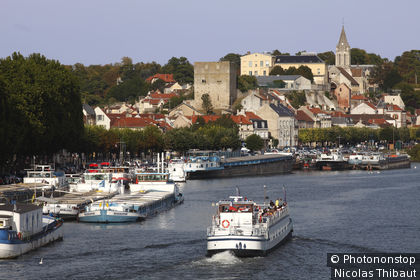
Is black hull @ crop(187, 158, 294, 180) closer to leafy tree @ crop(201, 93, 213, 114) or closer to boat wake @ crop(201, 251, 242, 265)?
leafy tree @ crop(201, 93, 213, 114)

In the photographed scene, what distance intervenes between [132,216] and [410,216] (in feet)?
56.8

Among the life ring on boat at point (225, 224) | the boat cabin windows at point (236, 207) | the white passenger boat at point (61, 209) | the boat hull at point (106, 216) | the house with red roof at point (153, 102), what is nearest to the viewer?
the life ring on boat at point (225, 224)

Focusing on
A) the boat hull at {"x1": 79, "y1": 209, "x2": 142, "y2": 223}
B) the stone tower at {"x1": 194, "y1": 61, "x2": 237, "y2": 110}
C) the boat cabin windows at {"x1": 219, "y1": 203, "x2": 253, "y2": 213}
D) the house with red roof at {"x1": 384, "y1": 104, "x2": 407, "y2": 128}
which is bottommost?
the boat hull at {"x1": 79, "y1": 209, "x2": 142, "y2": 223}

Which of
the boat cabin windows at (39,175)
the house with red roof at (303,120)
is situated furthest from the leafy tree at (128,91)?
the boat cabin windows at (39,175)

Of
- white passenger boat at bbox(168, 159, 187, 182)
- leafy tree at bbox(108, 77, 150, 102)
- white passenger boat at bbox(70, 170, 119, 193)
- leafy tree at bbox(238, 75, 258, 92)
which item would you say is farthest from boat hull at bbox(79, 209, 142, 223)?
leafy tree at bbox(108, 77, 150, 102)

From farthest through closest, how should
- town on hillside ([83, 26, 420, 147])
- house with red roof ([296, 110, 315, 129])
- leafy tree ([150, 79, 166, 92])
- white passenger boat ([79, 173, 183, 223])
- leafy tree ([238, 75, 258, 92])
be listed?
leafy tree ([150, 79, 166, 92]), leafy tree ([238, 75, 258, 92]), house with red roof ([296, 110, 315, 129]), town on hillside ([83, 26, 420, 147]), white passenger boat ([79, 173, 183, 223])

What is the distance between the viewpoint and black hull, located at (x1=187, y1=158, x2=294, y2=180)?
97.2m

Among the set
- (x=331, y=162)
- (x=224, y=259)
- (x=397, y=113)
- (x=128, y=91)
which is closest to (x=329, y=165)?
(x=331, y=162)

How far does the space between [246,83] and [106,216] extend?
123 meters

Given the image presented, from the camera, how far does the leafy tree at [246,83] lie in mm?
171000

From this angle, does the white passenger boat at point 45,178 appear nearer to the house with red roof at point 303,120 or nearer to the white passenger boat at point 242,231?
the white passenger boat at point 242,231

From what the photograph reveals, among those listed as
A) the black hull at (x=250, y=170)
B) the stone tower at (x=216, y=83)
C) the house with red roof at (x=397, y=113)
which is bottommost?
the black hull at (x=250, y=170)

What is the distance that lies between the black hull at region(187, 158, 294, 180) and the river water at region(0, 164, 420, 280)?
82.1 feet

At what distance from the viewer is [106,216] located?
173 ft
